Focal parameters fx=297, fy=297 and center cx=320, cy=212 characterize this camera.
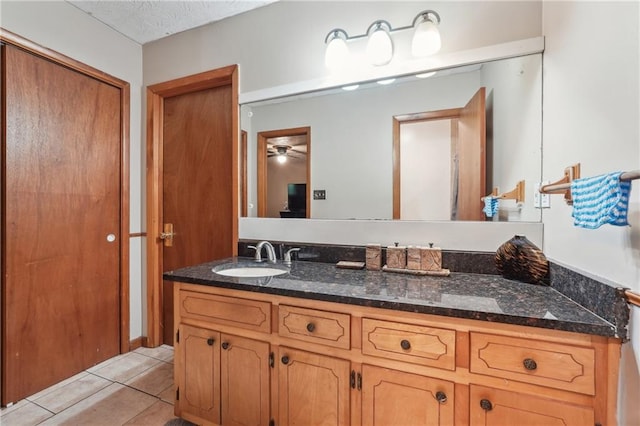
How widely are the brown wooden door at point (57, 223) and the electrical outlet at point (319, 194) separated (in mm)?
1579

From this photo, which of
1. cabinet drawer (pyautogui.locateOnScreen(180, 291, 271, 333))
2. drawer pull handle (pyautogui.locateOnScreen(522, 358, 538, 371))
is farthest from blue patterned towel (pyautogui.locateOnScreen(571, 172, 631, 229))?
cabinet drawer (pyautogui.locateOnScreen(180, 291, 271, 333))

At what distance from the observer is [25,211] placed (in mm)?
1768

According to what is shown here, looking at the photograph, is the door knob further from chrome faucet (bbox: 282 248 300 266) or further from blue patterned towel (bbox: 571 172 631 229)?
blue patterned towel (bbox: 571 172 631 229)

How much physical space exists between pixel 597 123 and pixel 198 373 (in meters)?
1.87

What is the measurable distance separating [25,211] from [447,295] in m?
2.34

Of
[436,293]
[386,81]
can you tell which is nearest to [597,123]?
[436,293]

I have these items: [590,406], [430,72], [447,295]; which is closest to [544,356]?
[590,406]

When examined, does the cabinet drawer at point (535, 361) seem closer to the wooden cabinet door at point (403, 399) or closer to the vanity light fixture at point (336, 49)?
the wooden cabinet door at point (403, 399)

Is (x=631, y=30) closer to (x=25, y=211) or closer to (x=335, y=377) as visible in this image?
(x=335, y=377)

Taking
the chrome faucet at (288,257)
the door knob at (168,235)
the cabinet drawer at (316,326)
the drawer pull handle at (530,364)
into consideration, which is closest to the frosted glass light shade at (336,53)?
the chrome faucet at (288,257)

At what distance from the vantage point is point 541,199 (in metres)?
1.37

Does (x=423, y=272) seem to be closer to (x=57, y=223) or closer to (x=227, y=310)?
(x=227, y=310)

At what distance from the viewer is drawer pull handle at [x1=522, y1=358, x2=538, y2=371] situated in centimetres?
88

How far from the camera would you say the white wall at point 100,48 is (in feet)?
5.78
